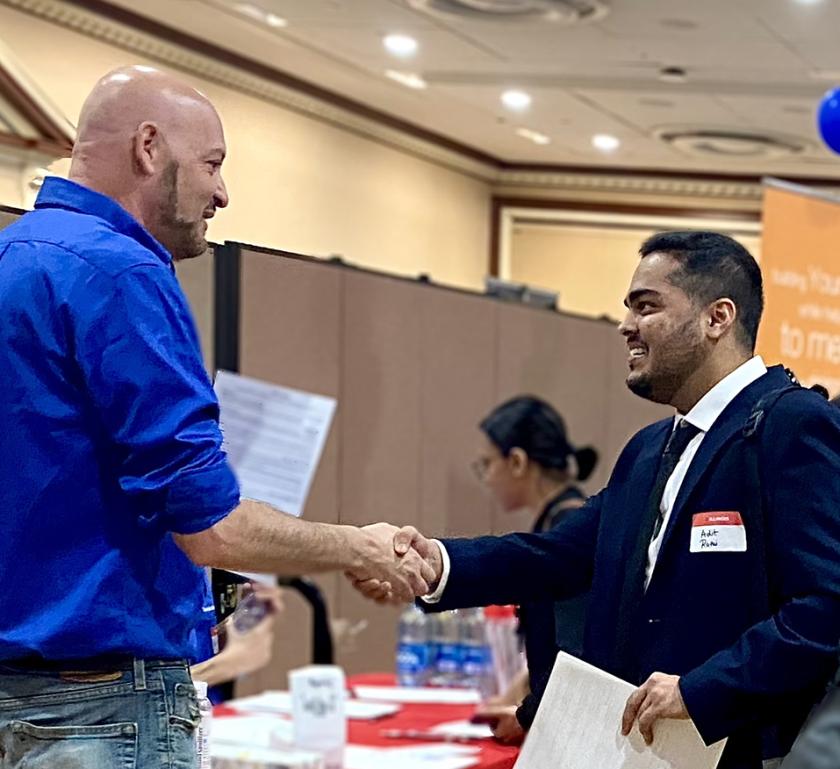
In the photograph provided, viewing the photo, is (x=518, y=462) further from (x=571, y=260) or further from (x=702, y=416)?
(x=571, y=260)

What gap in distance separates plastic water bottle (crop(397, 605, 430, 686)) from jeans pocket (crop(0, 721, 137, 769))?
2.56 metres

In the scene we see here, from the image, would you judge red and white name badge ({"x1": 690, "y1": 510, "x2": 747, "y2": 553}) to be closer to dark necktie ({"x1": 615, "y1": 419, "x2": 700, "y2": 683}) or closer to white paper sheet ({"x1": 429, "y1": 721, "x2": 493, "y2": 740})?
dark necktie ({"x1": 615, "y1": 419, "x2": 700, "y2": 683})

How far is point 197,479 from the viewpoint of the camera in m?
1.52

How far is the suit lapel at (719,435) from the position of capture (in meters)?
1.75

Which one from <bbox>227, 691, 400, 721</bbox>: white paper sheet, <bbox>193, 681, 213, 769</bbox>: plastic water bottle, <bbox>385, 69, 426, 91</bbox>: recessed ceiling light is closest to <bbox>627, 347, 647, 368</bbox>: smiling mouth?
<bbox>193, 681, 213, 769</bbox>: plastic water bottle

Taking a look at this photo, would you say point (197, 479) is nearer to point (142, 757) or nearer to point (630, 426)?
point (142, 757)

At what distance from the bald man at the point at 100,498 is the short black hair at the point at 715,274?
1.97 ft

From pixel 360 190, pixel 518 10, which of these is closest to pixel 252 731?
pixel 518 10

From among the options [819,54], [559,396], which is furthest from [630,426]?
[819,54]

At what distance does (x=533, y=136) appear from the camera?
10992 mm

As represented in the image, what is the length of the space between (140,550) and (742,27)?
6.51 meters

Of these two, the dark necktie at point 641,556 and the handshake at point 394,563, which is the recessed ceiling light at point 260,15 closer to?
the handshake at point 394,563

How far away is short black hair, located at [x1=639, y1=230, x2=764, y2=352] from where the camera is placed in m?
1.82

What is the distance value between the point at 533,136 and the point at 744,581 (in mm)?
9520
